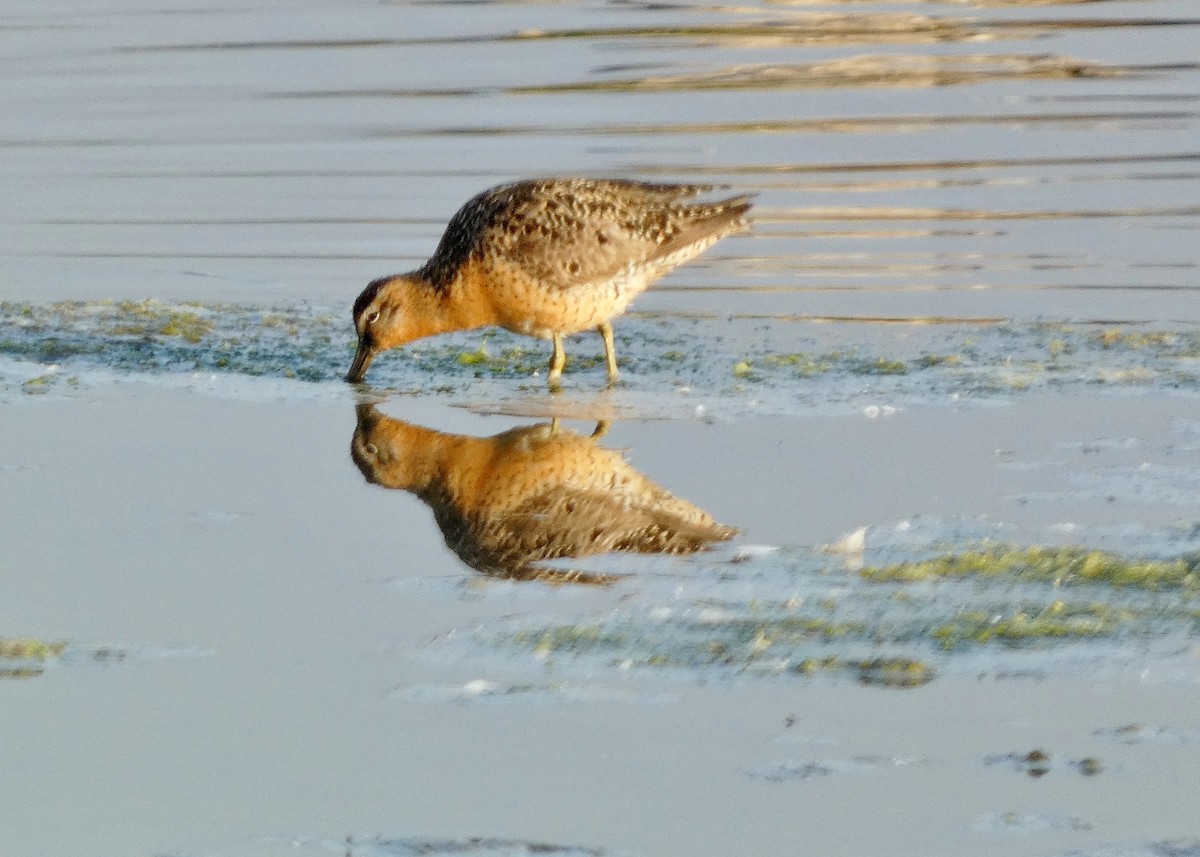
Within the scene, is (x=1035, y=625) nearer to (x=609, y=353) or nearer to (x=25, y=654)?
(x=25, y=654)

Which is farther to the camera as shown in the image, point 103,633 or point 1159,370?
point 1159,370

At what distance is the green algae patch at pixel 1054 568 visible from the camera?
5.52 meters

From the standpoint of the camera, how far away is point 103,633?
5.35 meters

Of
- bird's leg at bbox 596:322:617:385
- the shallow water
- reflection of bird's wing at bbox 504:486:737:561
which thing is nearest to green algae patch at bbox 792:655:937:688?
the shallow water

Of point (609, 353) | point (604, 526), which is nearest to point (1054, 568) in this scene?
point (604, 526)

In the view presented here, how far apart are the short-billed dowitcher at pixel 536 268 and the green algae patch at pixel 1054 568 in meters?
3.14

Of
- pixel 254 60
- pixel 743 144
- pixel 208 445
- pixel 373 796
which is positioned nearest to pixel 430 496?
pixel 208 445

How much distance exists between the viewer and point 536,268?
348 inches

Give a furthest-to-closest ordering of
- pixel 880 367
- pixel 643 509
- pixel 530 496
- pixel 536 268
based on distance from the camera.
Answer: pixel 536 268 → pixel 880 367 → pixel 530 496 → pixel 643 509

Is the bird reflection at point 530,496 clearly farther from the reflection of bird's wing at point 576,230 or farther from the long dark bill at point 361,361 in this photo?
the reflection of bird's wing at point 576,230

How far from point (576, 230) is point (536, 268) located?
9.8 inches

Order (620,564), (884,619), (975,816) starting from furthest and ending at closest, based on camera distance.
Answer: (620,564)
(884,619)
(975,816)

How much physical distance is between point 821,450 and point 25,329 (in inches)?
163

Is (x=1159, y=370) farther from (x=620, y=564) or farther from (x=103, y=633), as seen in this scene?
(x=103, y=633)
